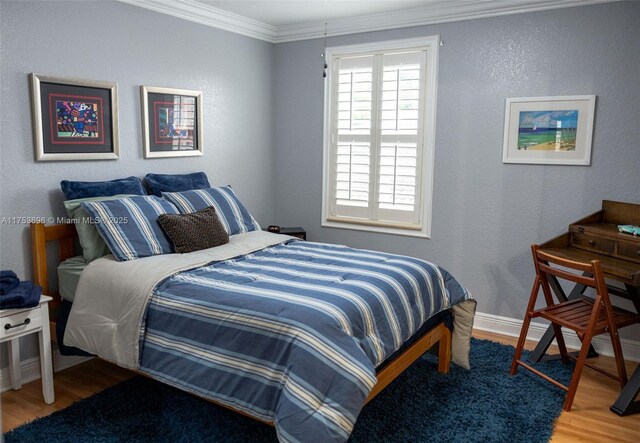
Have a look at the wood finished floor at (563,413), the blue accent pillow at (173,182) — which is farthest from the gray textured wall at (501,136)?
the blue accent pillow at (173,182)

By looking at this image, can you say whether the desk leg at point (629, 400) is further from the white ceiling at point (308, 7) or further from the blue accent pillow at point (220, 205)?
the white ceiling at point (308, 7)

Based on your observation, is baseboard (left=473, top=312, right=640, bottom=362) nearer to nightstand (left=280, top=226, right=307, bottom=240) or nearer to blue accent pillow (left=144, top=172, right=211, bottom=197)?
nightstand (left=280, top=226, right=307, bottom=240)

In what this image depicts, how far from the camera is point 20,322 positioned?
263cm

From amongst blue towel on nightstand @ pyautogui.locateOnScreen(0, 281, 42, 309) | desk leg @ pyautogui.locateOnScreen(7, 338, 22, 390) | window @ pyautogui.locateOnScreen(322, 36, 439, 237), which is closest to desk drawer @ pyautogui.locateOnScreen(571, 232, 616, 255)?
window @ pyautogui.locateOnScreen(322, 36, 439, 237)

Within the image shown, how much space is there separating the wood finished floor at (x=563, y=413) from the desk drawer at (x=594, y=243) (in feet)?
2.67

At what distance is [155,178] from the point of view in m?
3.73

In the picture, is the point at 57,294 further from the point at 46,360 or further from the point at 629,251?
the point at 629,251

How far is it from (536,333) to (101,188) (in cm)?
323

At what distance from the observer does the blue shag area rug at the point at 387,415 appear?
8.39 feet

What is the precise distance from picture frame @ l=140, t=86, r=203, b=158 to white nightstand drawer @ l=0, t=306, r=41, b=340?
4.78ft

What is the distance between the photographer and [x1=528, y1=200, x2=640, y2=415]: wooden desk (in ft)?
9.43

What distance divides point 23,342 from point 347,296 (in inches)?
80.4

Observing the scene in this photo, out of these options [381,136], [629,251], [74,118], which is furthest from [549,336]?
[74,118]

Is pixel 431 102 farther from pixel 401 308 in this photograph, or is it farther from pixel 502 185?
pixel 401 308
